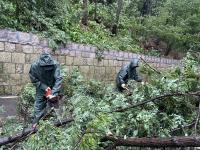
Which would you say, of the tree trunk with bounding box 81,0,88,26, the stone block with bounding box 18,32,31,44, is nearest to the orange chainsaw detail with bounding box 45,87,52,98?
the stone block with bounding box 18,32,31,44

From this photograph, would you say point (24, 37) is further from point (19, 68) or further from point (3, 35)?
point (19, 68)

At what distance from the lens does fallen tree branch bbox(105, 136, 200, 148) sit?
8.31ft

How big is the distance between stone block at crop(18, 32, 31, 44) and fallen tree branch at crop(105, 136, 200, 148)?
8.36 metres

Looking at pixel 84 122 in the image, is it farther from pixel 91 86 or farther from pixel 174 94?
pixel 91 86

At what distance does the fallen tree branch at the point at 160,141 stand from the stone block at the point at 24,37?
329 inches

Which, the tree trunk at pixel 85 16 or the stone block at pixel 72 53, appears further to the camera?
the tree trunk at pixel 85 16

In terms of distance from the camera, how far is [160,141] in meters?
2.80

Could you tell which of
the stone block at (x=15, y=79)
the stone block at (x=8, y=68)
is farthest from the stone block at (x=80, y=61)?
the stone block at (x=8, y=68)

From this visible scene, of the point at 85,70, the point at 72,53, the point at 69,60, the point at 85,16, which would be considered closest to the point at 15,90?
the point at 69,60

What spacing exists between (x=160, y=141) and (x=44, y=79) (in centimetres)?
519

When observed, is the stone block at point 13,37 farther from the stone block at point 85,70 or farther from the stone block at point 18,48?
the stone block at point 85,70

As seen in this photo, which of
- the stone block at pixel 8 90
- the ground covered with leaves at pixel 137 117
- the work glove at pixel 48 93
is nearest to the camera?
the ground covered with leaves at pixel 137 117

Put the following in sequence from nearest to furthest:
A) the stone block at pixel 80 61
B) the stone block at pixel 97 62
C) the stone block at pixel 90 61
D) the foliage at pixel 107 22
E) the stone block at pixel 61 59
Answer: the foliage at pixel 107 22 < the stone block at pixel 61 59 < the stone block at pixel 80 61 < the stone block at pixel 90 61 < the stone block at pixel 97 62

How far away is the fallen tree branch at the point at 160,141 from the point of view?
2532mm
